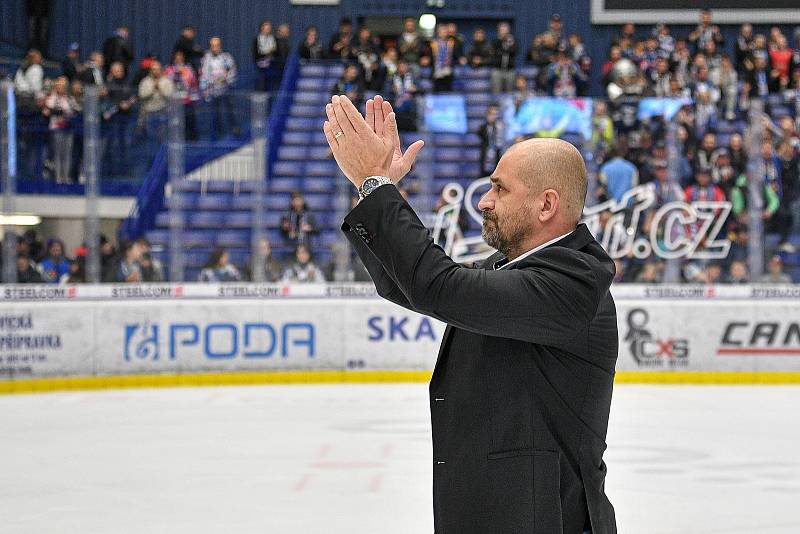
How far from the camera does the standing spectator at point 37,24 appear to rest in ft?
64.6

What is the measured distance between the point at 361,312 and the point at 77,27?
10881 mm

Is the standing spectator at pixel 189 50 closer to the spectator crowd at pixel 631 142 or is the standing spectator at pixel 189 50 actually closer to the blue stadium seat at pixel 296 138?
the spectator crowd at pixel 631 142

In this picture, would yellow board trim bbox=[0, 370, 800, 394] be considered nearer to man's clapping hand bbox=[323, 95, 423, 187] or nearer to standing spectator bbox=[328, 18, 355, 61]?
standing spectator bbox=[328, 18, 355, 61]

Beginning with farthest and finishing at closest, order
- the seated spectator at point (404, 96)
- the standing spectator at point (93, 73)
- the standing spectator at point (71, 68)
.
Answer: the standing spectator at point (93, 73) → the standing spectator at point (71, 68) → the seated spectator at point (404, 96)

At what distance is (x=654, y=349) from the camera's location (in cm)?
1195

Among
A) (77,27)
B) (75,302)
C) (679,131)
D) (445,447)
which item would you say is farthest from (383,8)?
(445,447)

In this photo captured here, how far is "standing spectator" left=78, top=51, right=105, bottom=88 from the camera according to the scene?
539 inches

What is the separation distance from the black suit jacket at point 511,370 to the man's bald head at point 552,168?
0.27ft

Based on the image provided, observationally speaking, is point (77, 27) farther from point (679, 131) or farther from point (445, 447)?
point (445, 447)

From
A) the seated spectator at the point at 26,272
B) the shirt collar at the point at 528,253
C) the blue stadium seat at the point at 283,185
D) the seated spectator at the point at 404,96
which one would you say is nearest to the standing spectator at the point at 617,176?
the seated spectator at the point at 404,96

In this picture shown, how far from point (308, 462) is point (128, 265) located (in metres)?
4.85

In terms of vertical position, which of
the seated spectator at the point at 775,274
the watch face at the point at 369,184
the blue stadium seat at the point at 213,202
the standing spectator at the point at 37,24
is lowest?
the seated spectator at the point at 775,274

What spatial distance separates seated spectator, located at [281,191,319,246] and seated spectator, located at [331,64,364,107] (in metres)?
2.02

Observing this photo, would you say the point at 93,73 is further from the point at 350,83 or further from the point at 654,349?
the point at 654,349
